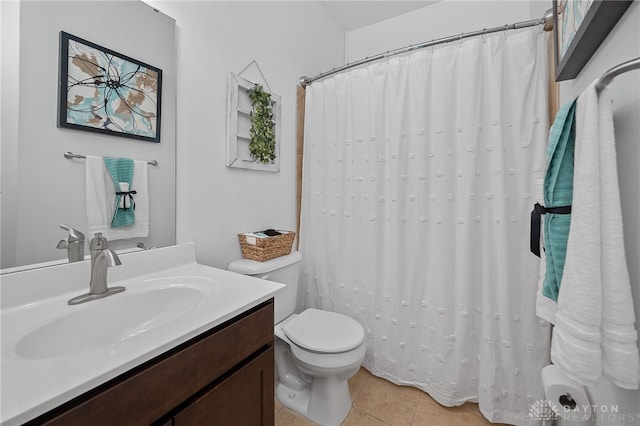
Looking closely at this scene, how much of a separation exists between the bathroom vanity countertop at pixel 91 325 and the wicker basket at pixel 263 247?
0.30m

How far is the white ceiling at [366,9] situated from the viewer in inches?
79.0

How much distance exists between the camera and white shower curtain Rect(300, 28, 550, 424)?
1.29 m

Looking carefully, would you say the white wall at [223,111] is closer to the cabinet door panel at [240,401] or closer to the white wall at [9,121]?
the white wall at [9,121]

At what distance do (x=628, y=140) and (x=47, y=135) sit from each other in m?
1.60

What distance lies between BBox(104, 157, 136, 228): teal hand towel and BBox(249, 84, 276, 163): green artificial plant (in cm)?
65

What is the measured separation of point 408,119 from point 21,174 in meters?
1.66

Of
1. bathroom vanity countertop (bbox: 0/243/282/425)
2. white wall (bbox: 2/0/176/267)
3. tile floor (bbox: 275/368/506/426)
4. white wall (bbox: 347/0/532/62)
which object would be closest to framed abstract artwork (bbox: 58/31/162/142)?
white wall (bbox: 2/0/176/267)

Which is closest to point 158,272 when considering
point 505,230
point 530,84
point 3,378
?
point 3,378

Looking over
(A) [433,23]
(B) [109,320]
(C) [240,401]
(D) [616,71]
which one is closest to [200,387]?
(C) [240,401]

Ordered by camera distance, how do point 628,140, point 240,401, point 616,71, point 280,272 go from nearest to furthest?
point 616,71, point 628,140, point 240,401, point 280,272

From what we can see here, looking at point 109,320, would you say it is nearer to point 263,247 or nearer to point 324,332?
point 263,247

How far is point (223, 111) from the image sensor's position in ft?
4.64

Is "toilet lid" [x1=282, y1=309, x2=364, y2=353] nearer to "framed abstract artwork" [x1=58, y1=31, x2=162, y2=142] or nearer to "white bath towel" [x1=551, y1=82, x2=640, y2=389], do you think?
"white bath towel" [x1=551, y1=82, x2=640, y2=389]

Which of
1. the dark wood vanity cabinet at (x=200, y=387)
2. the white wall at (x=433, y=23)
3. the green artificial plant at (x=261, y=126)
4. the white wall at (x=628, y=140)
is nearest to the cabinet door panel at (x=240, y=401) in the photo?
the dark wood vanity cabinet at (x=200, y=387)
